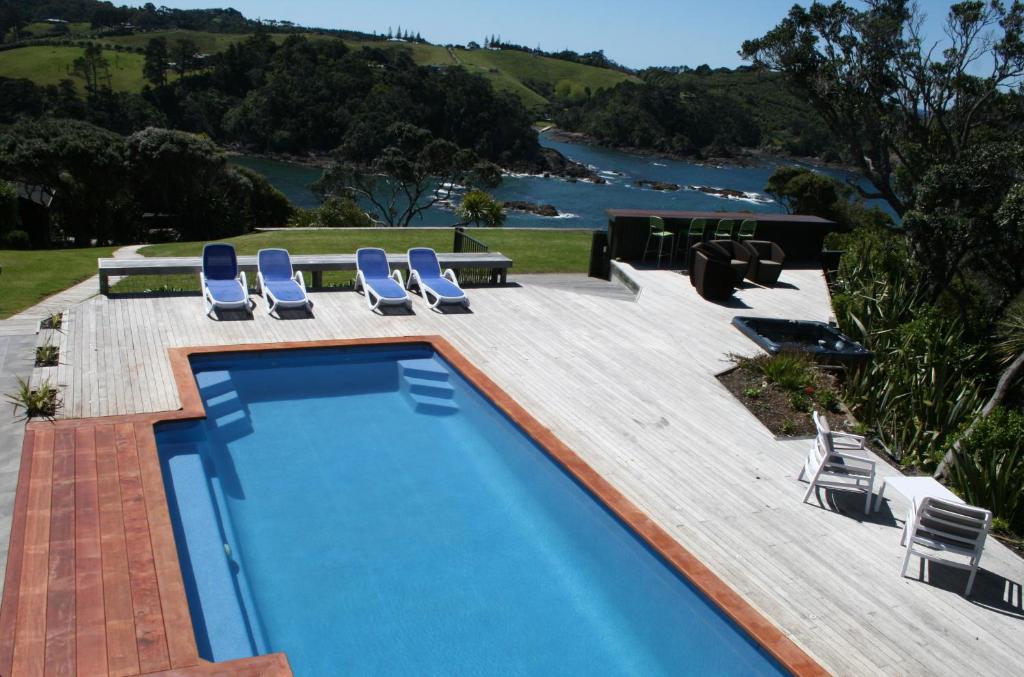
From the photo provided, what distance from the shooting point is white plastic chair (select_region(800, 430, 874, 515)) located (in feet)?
22.2

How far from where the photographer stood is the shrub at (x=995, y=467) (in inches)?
273

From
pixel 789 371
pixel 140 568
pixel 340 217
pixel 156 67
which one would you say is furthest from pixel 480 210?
pixel 156 67

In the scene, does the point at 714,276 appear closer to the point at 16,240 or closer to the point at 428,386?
the point at 428,386

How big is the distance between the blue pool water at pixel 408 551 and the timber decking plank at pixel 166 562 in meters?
0.25

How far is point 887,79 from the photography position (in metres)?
20.5

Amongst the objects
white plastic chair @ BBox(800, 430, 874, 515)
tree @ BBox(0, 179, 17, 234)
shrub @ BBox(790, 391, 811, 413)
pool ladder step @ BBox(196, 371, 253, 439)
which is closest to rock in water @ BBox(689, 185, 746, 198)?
tree @ BBox(0, 179, 17, 234)

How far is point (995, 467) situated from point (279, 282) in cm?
919

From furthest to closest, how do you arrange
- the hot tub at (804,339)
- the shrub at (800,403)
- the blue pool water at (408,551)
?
the hot tub at (804,339) < the shrub at (800,403) < the blue pool water at (408,551)

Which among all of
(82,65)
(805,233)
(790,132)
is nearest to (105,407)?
(805,233)

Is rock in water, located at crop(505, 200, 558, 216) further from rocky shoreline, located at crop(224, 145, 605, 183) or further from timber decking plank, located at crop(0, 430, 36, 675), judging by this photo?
timber decking plank, located at crop(0, 430, 36, 675)

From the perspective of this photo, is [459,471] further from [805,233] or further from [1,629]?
[805,233]

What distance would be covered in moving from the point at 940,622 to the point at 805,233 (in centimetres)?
1228

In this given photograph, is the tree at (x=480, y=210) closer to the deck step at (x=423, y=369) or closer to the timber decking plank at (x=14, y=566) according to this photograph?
the deck step at (x=423, y=369)

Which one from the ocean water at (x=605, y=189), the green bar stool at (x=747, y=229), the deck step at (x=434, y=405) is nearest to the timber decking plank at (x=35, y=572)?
the deck step at (x=434, y=405)
